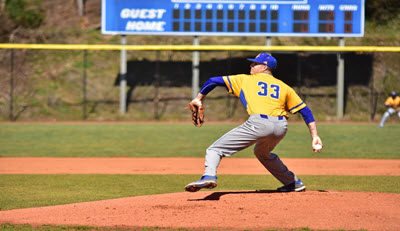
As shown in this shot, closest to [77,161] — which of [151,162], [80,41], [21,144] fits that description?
[151,162]

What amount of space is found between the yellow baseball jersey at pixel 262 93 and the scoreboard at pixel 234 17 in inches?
565

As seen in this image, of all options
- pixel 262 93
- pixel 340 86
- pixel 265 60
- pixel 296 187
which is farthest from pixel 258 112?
pixel 340 86

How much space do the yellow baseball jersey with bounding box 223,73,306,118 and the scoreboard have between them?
1435 cm

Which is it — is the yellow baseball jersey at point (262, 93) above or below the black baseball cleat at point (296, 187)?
above

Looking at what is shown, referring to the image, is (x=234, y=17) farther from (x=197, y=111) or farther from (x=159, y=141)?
(x=197, y=111)

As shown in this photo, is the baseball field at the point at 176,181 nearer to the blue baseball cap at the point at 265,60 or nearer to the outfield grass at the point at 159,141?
the outfield grass at the point at 159,141

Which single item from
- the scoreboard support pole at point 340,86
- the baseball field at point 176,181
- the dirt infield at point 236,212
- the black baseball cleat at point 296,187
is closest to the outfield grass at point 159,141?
the baseball field at point 176,181

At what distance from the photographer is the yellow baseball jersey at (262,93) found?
17.2ft

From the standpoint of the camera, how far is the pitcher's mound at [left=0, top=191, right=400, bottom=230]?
182 inches

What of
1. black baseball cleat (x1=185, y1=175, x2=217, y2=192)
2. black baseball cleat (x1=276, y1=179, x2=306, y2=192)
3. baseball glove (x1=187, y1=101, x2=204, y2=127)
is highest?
baseball glove (x1=187, y1=101, x2=204, y2=127)

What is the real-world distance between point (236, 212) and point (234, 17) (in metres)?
15.2

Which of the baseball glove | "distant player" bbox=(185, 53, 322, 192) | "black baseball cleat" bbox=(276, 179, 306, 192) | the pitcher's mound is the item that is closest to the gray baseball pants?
"distant player" bbox=(185, 53, 322, 192)

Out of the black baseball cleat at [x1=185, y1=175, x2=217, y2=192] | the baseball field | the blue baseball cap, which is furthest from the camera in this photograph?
the blue baseball cap

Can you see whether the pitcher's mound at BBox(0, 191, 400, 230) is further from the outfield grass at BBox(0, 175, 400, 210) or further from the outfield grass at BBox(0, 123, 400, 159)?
the outfield grass at BBox(0, 123, 400, 159)
